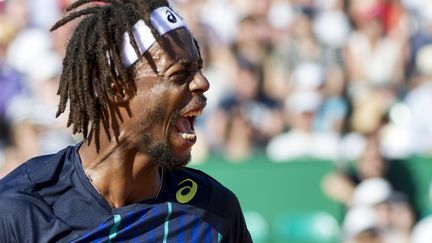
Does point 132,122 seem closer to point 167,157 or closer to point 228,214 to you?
point 167,157

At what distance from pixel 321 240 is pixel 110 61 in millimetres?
5083

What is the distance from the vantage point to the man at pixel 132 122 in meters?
3.45

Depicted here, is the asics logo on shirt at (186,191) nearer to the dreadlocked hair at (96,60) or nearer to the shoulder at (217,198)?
the shoulder at (217,198)

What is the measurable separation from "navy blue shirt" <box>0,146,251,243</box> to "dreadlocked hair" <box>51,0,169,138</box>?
172 mm

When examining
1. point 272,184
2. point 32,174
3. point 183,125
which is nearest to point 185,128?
point 183,125

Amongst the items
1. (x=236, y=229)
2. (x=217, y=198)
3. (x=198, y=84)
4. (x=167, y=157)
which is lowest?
(x=236, y=229)

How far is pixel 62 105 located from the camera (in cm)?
361

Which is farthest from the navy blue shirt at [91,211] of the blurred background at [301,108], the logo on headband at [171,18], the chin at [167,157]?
the blurred background at [301,108]

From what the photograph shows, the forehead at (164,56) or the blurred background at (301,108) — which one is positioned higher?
the forehead at (164,56)

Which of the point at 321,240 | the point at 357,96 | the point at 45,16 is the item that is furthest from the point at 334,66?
the point at 45,16

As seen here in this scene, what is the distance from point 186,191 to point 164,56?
558 millimetres

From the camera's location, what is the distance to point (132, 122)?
3588 mm

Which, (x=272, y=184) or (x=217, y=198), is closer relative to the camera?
(x=217, y=198)

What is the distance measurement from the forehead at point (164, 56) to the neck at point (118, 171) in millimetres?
318
